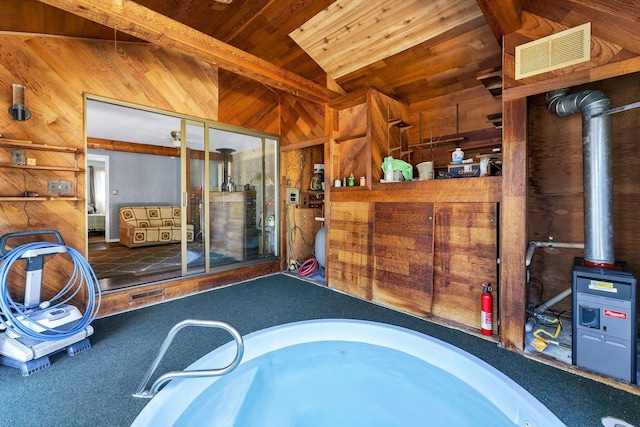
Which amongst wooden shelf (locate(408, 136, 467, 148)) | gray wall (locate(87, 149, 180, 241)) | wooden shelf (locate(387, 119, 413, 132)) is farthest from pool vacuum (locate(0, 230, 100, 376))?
gray wall (locate(87, 149, 180, 241))

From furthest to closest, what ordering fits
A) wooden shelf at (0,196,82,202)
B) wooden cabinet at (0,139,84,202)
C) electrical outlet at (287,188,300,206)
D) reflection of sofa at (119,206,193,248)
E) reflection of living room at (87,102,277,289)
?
reflection of sofa at (119,206,193,248) → electrical outlet at (287,188,300,206) → reflection of living room at (87,102,277,289) → wooden cabinet at (0,139,84,202) → wooden shelf at (0,196,82,202)

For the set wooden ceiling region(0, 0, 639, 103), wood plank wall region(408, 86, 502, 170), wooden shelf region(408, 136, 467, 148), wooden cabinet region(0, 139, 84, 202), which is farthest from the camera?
wooden shelf region(408, 136, 467, 148)

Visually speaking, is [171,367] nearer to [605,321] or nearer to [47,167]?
[47,167]

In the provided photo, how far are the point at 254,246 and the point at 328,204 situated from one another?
1.50 m

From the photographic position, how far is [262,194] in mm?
4699

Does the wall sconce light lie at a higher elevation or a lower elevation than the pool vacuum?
higher

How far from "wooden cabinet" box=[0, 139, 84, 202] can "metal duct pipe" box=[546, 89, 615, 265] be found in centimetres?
456

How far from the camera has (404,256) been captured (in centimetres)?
317

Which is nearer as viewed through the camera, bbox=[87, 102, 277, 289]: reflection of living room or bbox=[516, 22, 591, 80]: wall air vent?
bbox=[516, 22, 591, 80]: wall air vent

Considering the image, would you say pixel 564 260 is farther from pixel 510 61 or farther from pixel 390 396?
pixel 390 396

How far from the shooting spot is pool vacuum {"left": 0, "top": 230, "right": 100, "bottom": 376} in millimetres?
1989

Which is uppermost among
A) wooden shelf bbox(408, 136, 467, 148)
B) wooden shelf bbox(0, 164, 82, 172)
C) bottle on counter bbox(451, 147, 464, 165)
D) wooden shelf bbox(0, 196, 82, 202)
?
wooden shelf bbox(408, 136, 467, 148)

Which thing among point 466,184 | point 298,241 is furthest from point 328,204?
point 466,184

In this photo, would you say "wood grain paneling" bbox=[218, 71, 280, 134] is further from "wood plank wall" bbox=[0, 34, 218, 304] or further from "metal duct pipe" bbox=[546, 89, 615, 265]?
"metal duct pipe" bbox=[546, 89, 615, 265]
